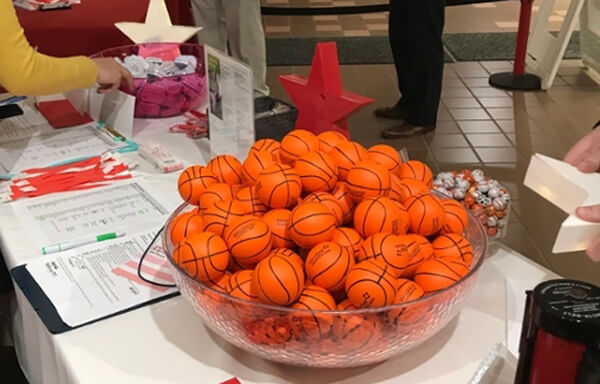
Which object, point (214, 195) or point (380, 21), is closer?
point (214, 195)

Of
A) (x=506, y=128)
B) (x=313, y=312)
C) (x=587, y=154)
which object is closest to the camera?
(x=313, y=312)

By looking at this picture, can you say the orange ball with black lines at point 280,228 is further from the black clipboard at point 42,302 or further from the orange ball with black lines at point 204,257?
the black clipboard at point 42,302

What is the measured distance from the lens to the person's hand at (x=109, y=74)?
1.59 metres

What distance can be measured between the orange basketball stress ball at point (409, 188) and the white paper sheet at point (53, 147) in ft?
2.61

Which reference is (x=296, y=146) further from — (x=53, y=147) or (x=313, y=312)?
(x=53, y=147)

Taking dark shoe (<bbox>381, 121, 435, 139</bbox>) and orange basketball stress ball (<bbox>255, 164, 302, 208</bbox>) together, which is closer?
orange basketball stress ball (<bbox>255, 164, 302, 208</bbox>)

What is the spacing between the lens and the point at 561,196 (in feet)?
2.91

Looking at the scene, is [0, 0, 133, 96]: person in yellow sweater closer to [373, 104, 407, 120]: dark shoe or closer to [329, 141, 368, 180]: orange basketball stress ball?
[329, 141, 368, 180]: orange basketball stress ball

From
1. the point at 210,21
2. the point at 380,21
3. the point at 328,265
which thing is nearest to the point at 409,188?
the point at 328,265

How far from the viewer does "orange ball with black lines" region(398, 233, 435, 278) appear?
813mm

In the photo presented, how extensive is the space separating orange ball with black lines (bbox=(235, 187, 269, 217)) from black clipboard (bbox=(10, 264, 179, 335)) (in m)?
0.20

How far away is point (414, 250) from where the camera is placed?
2.69 ft

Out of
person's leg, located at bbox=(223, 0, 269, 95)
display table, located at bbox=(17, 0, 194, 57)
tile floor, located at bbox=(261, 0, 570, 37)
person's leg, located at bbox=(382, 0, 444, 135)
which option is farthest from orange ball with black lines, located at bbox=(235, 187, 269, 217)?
tile floor, located at bbox=(261, 0, 570, 37)

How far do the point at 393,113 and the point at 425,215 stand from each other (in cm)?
286
